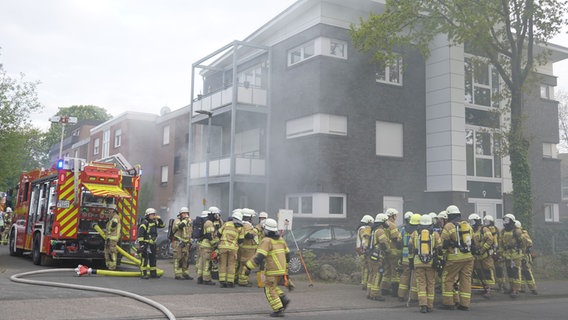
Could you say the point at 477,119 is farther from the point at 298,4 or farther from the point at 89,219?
the point at 89,219

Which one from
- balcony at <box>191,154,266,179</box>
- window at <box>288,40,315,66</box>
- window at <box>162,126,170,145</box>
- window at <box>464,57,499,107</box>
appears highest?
window at <box>288,40,315,66</box>

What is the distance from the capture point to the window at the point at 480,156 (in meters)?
22.5

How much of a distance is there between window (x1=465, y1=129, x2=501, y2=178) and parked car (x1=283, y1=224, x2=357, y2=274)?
9068mm

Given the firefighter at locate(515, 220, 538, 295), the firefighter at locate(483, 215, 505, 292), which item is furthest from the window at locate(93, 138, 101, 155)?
the firefighter at locate(515, 220, 538, 295)

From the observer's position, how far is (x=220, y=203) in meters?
25.0

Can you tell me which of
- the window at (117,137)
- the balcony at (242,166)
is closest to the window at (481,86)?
the balcony at (242,166)

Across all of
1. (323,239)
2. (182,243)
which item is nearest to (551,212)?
(323,239)

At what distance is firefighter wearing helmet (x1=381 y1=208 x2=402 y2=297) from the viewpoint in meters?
11.0

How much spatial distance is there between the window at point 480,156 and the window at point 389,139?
9.78ft

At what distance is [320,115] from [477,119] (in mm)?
7647

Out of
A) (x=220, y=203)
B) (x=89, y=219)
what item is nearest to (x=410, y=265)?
(x=89, y=219)

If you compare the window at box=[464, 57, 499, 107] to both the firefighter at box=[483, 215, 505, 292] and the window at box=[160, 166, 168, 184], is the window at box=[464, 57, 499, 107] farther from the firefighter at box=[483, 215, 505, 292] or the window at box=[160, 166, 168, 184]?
the window at box=[160, 166, 168, 184]

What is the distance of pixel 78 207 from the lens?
45.2ft

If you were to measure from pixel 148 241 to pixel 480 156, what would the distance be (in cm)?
1575
